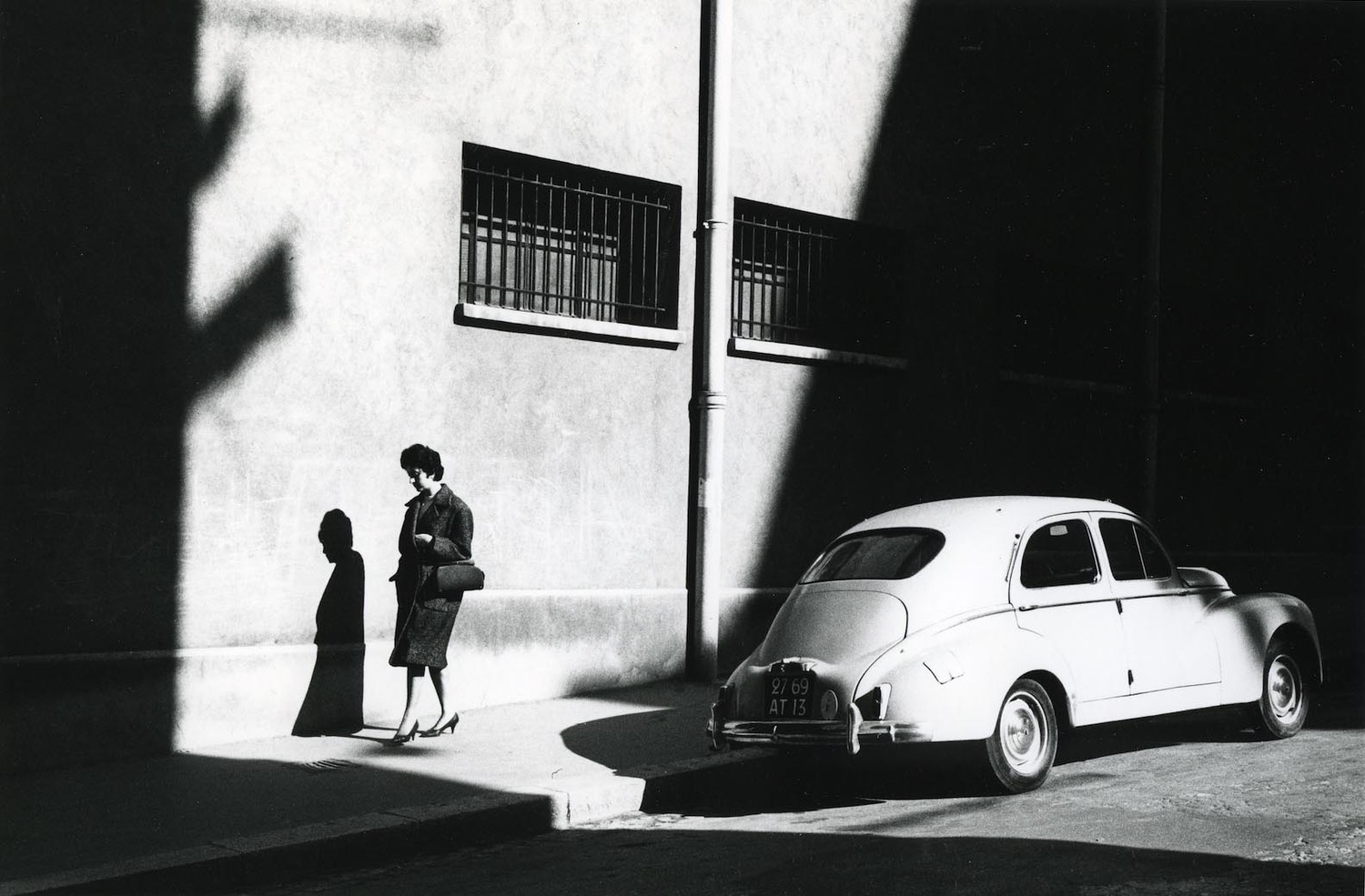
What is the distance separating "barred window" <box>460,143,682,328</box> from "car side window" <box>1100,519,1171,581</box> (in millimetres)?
4194

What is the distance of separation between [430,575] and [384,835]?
8.24 ft

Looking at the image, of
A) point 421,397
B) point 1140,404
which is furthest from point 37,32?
point 1140,404

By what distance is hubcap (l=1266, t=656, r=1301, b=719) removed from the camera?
9102 mm

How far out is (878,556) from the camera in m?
8.08

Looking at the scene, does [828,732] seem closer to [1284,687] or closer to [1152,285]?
[1284,687]

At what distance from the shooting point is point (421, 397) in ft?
32.5

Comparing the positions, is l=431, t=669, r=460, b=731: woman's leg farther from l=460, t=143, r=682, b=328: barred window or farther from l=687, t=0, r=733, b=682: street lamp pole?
l=460, t=143, r=682, b=328: barred window

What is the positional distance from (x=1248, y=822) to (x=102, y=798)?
5808mm

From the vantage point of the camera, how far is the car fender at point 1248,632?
870 cm

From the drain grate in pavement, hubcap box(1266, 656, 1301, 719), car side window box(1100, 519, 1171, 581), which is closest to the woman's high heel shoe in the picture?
the drain grate in pavement

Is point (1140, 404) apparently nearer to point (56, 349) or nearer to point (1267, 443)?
point (1267, 443)

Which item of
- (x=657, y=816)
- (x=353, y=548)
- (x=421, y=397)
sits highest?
(x=421, y=397)

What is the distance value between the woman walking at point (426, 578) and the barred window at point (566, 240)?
186 cm

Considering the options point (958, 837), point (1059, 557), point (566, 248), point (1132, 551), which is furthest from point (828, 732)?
point (566, 248)
